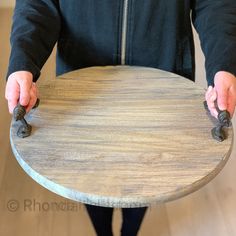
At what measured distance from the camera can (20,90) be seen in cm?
64

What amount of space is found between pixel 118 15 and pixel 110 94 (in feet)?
0.52

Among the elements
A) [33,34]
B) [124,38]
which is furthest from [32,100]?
[124,38]

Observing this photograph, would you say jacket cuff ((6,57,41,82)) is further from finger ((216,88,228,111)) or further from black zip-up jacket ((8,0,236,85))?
finger ((216,88,228,111))

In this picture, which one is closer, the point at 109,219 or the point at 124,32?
the point at 124,32

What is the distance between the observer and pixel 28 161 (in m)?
0.60

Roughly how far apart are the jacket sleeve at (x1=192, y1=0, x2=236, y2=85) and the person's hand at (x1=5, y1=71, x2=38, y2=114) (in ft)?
1.03

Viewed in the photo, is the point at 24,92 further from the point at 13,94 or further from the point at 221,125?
the point at 221,125

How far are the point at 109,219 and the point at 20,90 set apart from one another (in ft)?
1.78

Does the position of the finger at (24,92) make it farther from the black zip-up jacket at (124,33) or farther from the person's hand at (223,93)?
the person's hand at (223,93)

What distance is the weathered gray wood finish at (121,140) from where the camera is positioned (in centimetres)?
56

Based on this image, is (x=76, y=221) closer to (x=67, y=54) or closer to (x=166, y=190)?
(x=67, y=54)

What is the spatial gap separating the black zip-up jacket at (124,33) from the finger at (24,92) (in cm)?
4

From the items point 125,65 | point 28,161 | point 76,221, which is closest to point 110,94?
point 125,65

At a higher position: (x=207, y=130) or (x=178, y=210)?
(x=207, y=130)
